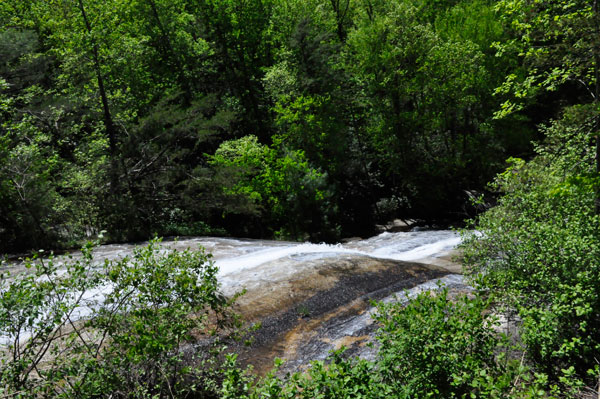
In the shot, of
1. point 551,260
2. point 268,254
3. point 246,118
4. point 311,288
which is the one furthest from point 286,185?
point 551,260

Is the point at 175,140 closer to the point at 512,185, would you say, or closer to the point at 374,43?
the point at 374,43

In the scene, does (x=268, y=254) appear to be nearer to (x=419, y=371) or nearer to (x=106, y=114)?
(x=419, y=371)

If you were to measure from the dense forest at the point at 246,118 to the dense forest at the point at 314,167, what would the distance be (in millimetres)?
132

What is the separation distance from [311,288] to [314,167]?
14706 millimetres

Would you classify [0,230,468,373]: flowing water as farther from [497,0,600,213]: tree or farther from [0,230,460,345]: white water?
[497,0,600,213]: tree

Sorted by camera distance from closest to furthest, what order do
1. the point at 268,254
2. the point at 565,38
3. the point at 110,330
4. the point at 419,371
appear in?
the point at 419,371 < the point at 110,330 < the point at 565,38 < the point at 268,254

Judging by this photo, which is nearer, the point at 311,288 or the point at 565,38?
the point at 565,38

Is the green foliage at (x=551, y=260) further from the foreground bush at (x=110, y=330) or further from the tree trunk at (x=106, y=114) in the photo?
the tree trunk at (x=106, y=114)

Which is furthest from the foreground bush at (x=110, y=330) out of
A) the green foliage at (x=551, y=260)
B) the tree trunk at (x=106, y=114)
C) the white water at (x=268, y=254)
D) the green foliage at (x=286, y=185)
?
the green foliage at (x=286, y=185)

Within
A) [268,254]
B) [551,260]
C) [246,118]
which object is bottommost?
[268,254]

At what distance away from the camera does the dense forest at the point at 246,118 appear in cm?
1825

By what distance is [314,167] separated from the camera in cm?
2472

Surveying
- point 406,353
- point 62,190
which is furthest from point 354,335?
point 62,190

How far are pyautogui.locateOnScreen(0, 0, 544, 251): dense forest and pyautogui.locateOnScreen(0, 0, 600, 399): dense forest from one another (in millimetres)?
132
